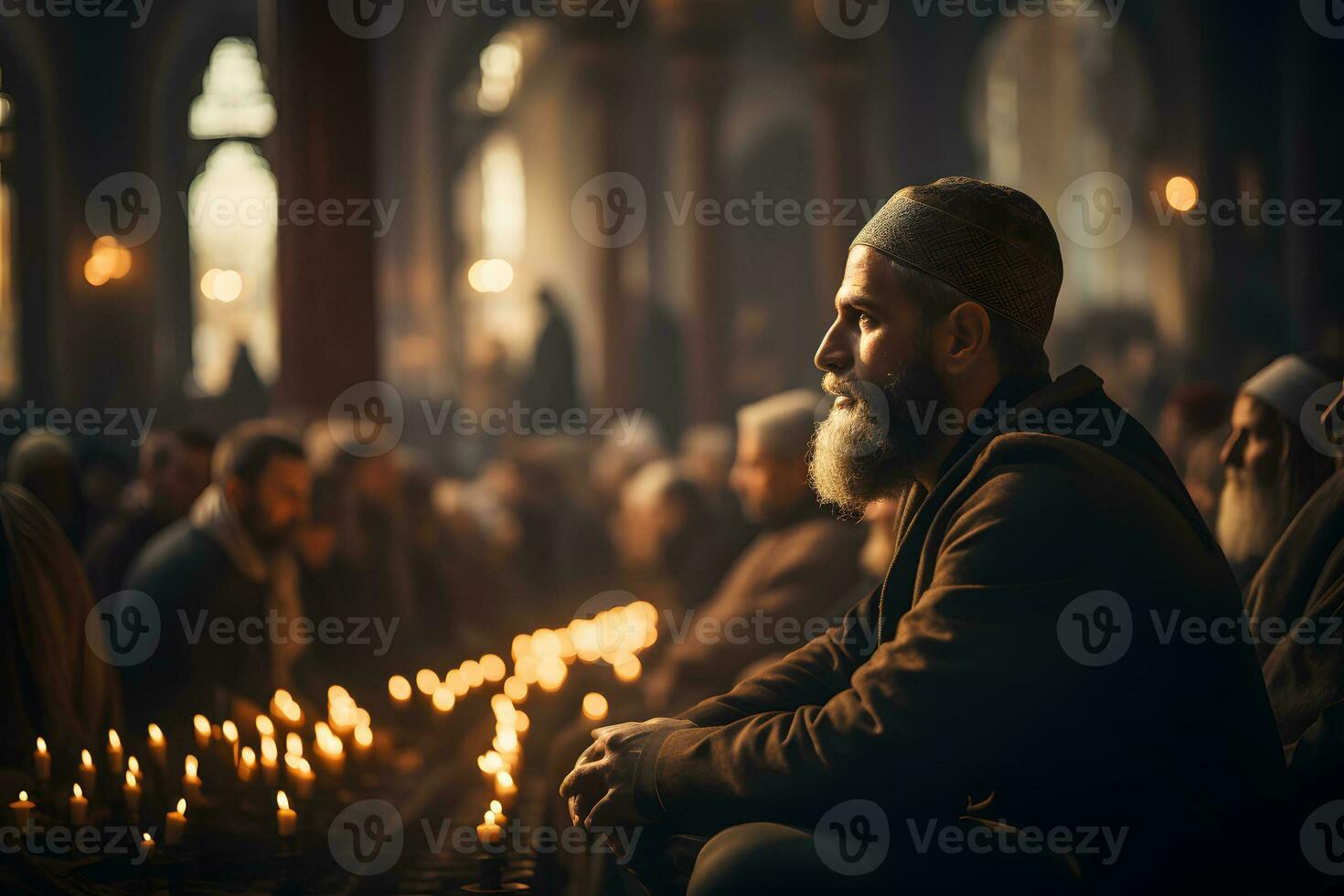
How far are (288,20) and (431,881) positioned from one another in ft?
19.2

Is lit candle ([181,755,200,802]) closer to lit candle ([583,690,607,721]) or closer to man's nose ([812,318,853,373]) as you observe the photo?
lit candle ([583,690,607,721])

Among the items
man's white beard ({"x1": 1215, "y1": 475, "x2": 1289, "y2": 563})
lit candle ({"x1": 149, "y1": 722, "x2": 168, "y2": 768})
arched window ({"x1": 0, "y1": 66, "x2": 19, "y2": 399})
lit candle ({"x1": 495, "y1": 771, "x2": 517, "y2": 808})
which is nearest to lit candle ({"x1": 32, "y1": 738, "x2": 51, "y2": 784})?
lit candle ({"x1": 149, "y1": 722, "x2": 168, "y2": 768})

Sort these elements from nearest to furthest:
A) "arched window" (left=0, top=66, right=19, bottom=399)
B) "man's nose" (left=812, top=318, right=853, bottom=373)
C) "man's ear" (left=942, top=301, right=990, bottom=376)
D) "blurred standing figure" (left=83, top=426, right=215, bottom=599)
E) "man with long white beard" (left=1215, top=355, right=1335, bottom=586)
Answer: "man's ear" (left=942, top=301, right=990, bottom=376)
"man's nose" (left=812, top=318, right=853, bottom=373)
"man with long white beard" (left=1215, top=355, right=1335, bottom=586)
"blurred standing figure" (left=83, top=426, right=215, bottom=599)
"arched window" (left=0, top=66, right=19, bottom=399)

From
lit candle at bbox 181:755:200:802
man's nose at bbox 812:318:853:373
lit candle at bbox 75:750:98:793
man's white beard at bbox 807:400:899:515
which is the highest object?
man's nose at bbox 812:318:853:373

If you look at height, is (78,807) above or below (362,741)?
above

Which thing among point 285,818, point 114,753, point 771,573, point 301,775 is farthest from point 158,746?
point 771,573

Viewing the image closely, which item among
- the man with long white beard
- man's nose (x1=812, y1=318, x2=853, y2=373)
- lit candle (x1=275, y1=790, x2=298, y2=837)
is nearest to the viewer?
man's nose (x1=812, y1=318, x2=853, y2=373)

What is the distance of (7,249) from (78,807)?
10383mm

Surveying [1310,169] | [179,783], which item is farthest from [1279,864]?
[1310,169]

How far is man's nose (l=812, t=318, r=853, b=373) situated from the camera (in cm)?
278

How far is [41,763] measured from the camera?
3389mm

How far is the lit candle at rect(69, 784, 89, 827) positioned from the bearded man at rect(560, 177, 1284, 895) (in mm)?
1393

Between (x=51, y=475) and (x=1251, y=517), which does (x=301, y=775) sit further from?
(x=1251, y=517)

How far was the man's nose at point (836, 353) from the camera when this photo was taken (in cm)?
278
